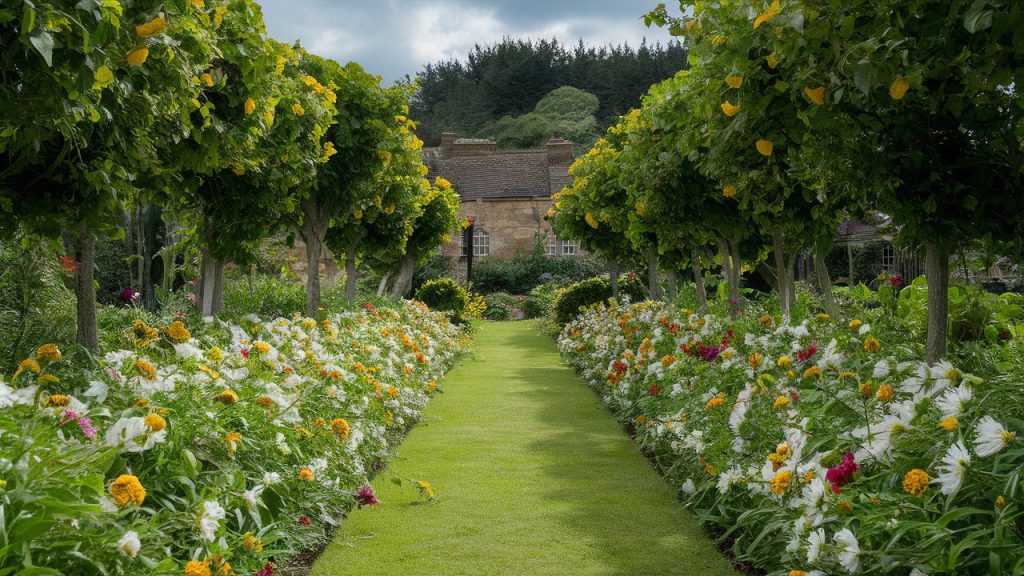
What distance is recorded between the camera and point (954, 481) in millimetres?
2412

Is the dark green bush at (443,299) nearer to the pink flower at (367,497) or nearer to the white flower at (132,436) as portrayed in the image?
the pink flower at (367,497)

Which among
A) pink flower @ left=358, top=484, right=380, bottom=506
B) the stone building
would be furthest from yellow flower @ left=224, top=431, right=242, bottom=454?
the stone building

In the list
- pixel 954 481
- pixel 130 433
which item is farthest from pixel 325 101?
pixel 954 481

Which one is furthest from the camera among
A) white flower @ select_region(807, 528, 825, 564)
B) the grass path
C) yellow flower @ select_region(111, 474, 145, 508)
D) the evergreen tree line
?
the evergreen tree line

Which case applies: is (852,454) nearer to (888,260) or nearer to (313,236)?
(313,236)

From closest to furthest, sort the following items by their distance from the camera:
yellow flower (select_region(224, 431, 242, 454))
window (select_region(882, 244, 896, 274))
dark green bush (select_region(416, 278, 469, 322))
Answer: yellow flower (select_region(224, 431, 242, 454)) < dark green bush (select_region(416, 278, 469, 322)) < window (select_region(882, 244, 896, 274))

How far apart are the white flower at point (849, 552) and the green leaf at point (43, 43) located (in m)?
2.67

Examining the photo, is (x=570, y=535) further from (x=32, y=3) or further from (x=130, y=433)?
(x=32, y=3)

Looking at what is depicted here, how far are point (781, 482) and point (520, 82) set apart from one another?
193 ft

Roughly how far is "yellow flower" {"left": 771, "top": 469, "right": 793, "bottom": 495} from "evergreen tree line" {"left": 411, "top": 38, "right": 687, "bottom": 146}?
52739 millimetres

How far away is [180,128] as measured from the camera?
4.32m

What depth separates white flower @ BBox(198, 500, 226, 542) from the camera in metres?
2.83

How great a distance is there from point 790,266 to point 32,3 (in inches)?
292

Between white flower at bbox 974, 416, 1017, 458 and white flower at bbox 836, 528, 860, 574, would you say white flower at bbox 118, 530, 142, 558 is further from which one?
white flower at bbox 974, 416, 1017, 458
